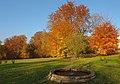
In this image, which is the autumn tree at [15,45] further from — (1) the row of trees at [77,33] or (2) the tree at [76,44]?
(2) the tree at [76,44]

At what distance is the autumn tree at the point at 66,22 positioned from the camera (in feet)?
167

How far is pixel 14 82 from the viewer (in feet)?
53.3

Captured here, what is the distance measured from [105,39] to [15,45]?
42883mm

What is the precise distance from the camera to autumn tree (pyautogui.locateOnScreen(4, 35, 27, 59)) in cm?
7569

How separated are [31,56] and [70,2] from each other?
30237 mm

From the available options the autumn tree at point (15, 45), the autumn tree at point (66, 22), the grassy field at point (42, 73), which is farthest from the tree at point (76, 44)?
the autumn tree at point (15, 45)

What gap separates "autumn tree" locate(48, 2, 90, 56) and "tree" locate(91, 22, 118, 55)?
19.6 ft

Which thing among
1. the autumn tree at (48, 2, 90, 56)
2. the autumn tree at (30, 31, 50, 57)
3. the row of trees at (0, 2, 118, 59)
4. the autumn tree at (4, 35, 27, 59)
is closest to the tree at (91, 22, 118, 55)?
the row of trees at (0, 2, 118, 59)

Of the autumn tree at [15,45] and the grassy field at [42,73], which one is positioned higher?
the autumn tree at [15,45]

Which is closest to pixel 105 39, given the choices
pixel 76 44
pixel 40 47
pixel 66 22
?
pixel 76 44

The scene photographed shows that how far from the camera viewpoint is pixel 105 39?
45.8m

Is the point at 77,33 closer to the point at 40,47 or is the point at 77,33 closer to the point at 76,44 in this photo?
the point at 76,44

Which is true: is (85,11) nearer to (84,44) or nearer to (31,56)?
(84,44)

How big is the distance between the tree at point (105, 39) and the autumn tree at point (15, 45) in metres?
35.6
